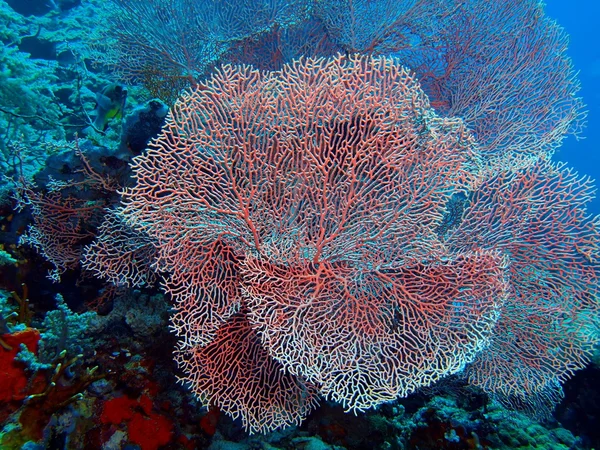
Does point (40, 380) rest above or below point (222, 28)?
below

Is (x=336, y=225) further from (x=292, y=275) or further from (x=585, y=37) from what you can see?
(x=585, y=37)

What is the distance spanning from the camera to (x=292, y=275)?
2744 mm

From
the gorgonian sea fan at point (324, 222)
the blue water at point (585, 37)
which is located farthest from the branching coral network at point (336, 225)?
the blue water at point (585, 37)

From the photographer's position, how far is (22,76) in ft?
19.9

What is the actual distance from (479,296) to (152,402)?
3220 mm

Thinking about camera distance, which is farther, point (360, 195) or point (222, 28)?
point (222, 28)

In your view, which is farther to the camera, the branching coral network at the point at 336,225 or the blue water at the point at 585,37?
the blue water at the point at 585,37

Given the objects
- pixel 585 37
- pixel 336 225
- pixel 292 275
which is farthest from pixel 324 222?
pixel 585 37

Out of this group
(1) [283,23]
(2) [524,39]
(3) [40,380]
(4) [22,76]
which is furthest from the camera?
(4) [22,76]

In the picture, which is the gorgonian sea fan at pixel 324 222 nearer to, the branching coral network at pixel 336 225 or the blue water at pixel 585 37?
the branching coral network at pixel 336 225

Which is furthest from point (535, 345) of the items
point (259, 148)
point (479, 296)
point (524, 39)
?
point (524, 39)

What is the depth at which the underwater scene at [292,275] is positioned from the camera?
2.64 metres

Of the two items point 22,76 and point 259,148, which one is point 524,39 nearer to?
point 259,148

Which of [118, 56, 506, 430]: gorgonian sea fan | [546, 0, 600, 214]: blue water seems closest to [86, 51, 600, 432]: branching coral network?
[118, 56, 506, 430]: gorgonian sea fan
